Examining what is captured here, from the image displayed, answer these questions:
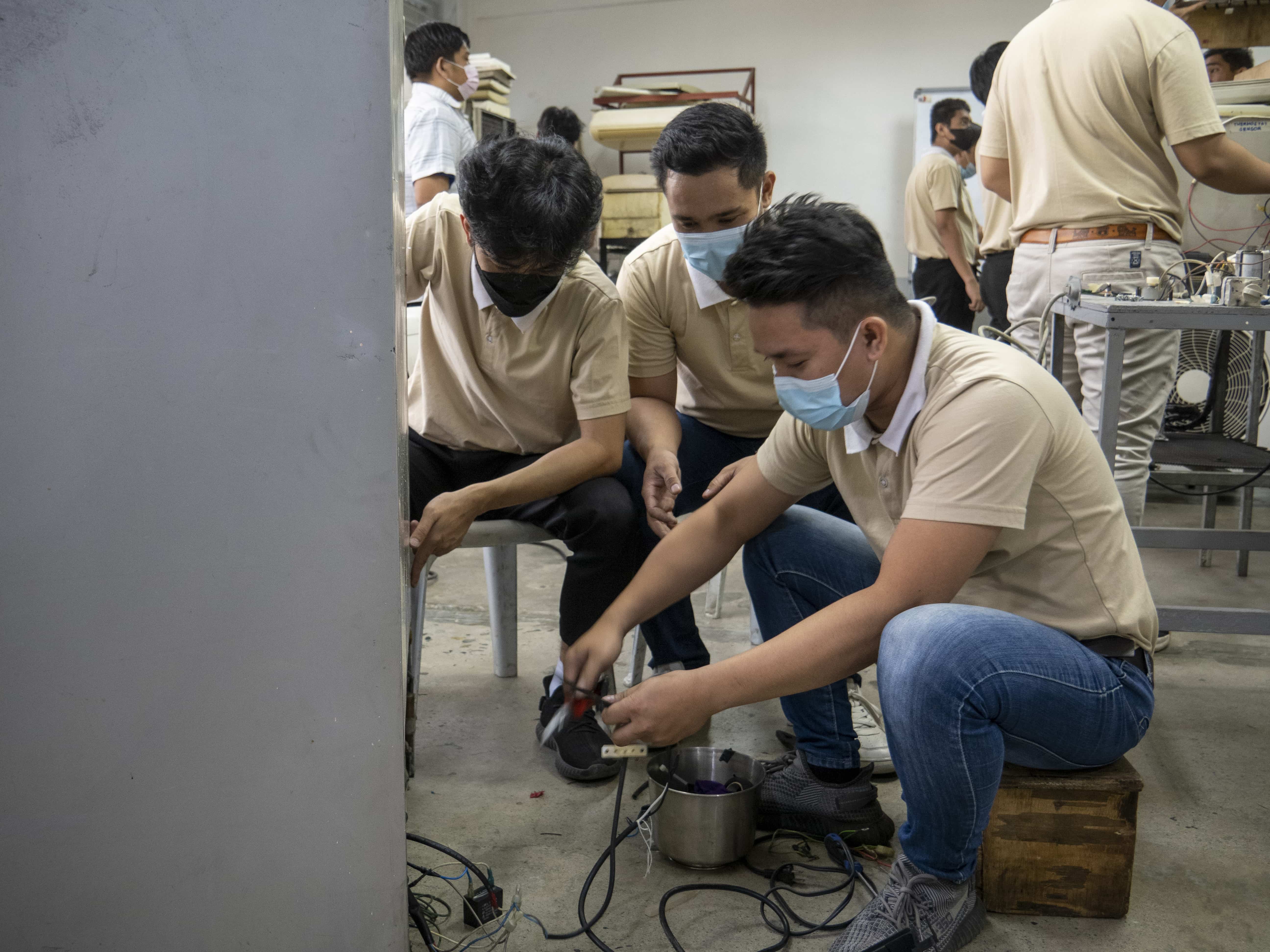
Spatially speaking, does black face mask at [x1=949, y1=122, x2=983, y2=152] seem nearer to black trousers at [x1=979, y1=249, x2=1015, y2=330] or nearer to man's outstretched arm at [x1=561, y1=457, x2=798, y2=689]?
black trousers at [x1=979, y1=249, x2=1015, y2=330]

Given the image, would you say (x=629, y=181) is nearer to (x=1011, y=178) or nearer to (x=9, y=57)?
(x=1011, y=178)

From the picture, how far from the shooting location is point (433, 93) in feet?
11.1

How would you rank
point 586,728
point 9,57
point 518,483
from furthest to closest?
point 586,728 < point 518,483 < point 9,57

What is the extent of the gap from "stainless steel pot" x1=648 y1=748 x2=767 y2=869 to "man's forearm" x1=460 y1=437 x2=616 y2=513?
0.47 metres

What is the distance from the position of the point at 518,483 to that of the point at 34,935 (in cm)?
88

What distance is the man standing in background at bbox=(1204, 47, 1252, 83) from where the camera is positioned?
363cm

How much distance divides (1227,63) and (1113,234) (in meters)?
2.28

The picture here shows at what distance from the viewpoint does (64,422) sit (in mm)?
870

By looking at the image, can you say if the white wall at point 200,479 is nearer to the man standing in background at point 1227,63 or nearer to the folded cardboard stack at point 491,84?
the man standing in background at point 1227,63

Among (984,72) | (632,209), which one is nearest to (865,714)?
(984,72)

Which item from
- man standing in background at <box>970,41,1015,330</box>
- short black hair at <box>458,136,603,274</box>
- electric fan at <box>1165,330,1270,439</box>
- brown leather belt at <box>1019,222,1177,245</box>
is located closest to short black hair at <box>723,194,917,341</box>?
short black hair at <box>458,136,603,274</box>

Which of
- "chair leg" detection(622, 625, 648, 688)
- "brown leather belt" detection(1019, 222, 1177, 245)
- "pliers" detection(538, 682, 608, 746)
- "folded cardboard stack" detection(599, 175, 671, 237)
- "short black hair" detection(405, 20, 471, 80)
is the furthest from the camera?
"folded cardboard stack" detection(599, 175, 671, 237)

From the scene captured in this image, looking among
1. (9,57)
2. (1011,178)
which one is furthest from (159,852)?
(1011,178)

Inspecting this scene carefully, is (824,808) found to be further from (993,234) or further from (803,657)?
(993,234)
